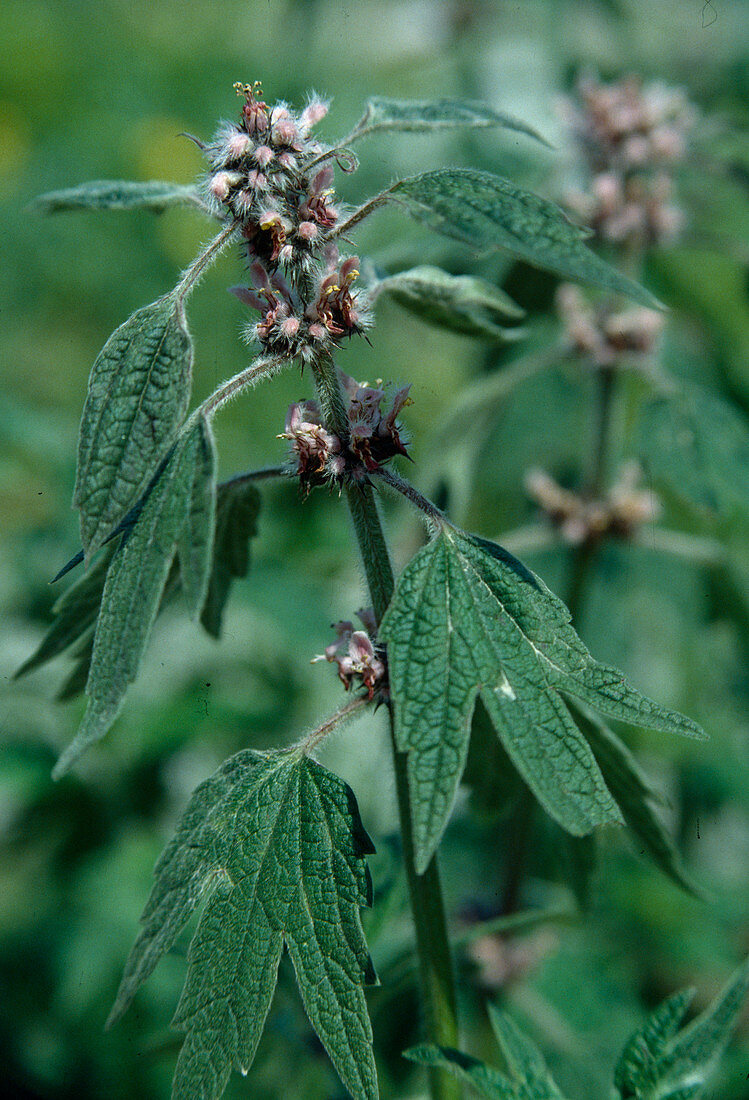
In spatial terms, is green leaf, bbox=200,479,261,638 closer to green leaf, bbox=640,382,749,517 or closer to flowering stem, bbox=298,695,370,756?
flowering stem, bbox=298,695,370,756

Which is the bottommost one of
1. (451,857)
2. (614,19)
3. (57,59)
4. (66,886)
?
(451,857)

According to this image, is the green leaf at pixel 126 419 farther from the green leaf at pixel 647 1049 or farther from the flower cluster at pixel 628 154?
the flower cluster at pixel 628 154

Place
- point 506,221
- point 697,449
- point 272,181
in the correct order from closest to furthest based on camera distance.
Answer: point 506,221
point 272,181
point 697,449

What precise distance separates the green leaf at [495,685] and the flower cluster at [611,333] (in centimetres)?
131

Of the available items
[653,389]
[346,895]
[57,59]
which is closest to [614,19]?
[653,389]

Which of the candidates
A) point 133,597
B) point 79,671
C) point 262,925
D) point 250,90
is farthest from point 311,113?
point 262,925

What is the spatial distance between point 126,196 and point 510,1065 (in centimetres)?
126

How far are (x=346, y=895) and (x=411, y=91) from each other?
5033 millimetres

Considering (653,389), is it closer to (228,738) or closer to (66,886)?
(228,738)

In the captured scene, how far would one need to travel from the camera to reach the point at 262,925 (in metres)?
1.10

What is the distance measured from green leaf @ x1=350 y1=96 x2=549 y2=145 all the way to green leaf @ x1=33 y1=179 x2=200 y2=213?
0.23m

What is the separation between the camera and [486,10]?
15.8ft

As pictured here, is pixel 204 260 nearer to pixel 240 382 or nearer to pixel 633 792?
pixel 240 382

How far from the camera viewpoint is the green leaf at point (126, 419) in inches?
42.2
